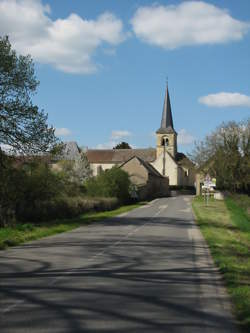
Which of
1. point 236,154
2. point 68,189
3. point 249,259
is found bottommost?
point 249,259

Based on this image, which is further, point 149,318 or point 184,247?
point 184,247

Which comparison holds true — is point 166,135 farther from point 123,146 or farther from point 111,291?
point 111,291

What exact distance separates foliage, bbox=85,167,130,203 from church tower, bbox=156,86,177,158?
6671cm

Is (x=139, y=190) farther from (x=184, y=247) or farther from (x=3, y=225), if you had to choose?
(x=184, y=247)

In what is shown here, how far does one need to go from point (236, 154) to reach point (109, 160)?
2509 inches

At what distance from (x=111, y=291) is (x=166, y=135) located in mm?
117838

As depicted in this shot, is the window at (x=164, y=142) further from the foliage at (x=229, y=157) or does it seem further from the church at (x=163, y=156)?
the foliage at (x=229, y=157)

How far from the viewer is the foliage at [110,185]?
5431 cm

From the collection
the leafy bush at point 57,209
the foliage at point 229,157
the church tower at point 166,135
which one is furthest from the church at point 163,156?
the leafy bush at point 57,209

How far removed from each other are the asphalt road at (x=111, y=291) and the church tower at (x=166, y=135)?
109390 mm

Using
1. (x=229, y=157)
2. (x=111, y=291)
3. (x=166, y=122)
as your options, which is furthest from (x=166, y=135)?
(x=111, y=291)

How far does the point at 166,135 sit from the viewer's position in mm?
126562

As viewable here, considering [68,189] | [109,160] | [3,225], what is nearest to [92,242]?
[3,225]

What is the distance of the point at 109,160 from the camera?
421 feet
